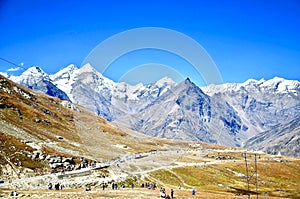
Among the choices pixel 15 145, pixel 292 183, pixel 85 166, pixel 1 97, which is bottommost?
pixel 292 183

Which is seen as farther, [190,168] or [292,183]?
[292,183]

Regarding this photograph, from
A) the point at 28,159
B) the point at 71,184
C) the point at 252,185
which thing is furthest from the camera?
the point at 252,185

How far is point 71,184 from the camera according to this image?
9712cm

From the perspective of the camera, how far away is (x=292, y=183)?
588 ft

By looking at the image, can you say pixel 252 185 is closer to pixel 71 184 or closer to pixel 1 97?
pixel 71 184

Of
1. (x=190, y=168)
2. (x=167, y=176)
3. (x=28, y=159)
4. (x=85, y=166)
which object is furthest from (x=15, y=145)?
(x=190, y=168)

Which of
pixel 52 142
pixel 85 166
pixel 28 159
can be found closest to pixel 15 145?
pixel 28 159

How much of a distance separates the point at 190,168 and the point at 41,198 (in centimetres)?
11118

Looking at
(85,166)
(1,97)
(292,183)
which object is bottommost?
(292,183)

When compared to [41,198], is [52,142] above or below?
above

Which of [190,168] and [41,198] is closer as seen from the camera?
[41,198]

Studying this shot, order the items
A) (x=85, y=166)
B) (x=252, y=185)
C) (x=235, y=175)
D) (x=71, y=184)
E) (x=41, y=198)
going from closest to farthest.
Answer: (x=41, y=198) → (x=71, y=184) → (x=85, y=166) → (x=252, y=185) → (x=235, y=175)

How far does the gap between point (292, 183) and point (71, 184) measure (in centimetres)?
13276

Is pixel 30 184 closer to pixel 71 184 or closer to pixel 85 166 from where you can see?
pixel 71 184
